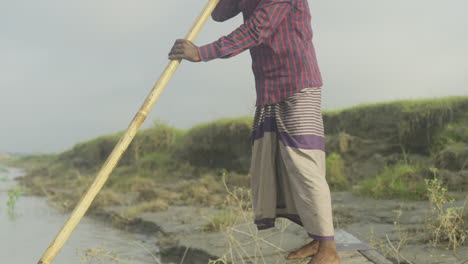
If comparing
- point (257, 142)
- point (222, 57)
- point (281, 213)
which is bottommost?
point (281, 213)

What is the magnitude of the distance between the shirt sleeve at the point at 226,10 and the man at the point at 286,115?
17 cm

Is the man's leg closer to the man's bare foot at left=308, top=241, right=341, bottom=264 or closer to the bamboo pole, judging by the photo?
the man's bare foot at left=308, top=241, right=341, bottom=264

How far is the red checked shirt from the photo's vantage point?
7.55 ft

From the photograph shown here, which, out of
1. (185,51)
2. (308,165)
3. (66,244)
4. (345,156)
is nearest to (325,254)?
(308,165)

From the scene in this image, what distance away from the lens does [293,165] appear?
2.36m

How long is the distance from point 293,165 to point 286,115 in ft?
0.98

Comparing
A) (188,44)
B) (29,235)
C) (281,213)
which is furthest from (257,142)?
(29,235)

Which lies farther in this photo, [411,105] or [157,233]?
[411,105]

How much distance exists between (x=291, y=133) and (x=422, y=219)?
98.4 inches

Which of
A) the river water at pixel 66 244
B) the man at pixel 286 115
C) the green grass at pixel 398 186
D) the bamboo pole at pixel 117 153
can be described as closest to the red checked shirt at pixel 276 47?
the man at pixel 286 115

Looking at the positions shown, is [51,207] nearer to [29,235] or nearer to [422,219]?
[29,235]

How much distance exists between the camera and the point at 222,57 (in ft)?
7.55

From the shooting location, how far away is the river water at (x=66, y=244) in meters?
4.00

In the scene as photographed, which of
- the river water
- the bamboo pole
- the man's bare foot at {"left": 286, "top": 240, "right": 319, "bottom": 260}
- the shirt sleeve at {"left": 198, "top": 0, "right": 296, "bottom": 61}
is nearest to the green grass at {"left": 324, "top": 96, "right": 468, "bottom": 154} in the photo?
the river water
